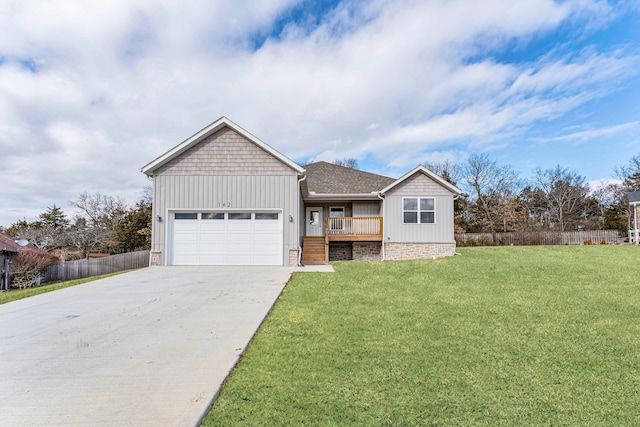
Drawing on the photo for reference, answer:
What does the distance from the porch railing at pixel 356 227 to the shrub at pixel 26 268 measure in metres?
14.5

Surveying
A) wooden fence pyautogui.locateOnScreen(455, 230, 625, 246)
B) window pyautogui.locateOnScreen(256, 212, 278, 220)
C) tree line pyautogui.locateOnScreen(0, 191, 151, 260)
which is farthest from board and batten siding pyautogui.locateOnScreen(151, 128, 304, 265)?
wooden fence pyautogui.locateOnScreen(455, 230, 625, 246)

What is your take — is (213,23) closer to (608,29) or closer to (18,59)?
(18,59)

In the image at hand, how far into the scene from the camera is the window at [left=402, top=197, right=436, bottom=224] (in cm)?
1538

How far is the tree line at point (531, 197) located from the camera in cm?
3136

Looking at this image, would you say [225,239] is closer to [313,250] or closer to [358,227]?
[313,250]

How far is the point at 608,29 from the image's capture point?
10.8 meters

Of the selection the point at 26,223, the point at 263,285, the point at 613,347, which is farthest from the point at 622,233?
the point at 26,223

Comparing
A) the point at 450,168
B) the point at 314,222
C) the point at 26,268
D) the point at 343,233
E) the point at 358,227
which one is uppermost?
the point at 450,168

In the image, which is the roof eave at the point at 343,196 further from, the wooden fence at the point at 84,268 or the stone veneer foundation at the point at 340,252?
the wooden fence at the point at 84,268

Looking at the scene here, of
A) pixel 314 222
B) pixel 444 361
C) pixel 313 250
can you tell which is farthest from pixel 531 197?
pixel 444 361

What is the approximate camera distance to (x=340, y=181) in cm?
1859

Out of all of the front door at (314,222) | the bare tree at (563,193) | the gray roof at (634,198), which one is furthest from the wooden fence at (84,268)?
the bare tree at (563,193)

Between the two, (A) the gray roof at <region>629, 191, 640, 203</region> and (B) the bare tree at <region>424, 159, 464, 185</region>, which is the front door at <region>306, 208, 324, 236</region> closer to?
(A) the gray roof at <region>629, 191, 640, 203</region>

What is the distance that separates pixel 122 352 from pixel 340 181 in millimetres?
15544
